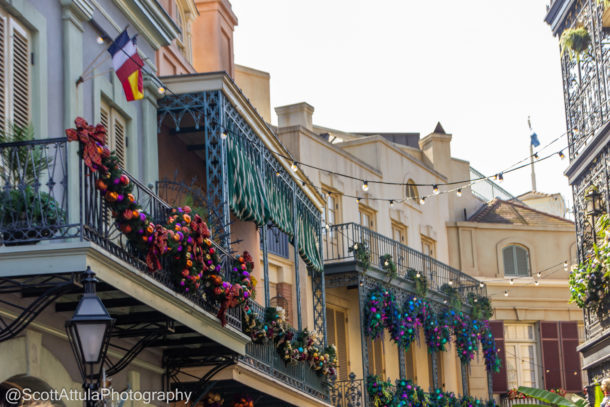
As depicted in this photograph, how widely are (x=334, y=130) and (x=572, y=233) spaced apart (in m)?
9.02

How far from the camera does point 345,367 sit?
27.3 m

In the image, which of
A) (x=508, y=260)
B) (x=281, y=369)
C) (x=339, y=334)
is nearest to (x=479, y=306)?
(x=339, y=334)

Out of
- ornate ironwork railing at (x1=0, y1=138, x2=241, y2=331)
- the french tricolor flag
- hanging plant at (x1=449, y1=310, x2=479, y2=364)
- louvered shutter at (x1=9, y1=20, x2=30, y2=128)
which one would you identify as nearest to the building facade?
hanging plant at (x1=449, y1=310, x2=479, y2=364)

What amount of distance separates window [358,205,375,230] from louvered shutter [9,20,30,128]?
18267mm

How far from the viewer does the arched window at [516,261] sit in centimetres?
3916

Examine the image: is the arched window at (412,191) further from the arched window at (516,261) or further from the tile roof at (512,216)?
the arched window at (516,261)

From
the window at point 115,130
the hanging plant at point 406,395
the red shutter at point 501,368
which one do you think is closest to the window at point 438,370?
the red shutter at point 501,368

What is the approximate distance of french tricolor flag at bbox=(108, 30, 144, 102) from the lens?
13406mm

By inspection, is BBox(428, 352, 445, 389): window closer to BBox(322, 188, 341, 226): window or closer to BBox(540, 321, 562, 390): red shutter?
BBox(540, 321, 562, 390): red shutter

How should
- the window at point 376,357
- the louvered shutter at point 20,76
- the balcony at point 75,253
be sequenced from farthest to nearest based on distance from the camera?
the window at point 376,357 < the louvered shutter at point 20,76 < the balcony at point 75,253

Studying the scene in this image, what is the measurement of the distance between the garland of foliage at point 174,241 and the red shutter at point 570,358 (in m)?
22.7

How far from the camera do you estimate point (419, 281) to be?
→ 93.9 feet

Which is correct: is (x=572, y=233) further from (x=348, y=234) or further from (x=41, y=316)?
(x=41, y=316)

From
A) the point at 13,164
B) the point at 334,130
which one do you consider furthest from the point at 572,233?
the point at 13,164
